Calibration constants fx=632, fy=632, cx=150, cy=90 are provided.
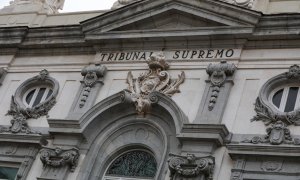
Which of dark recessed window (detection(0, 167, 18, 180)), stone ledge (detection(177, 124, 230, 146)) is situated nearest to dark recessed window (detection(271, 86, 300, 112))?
stone ledge (detection(177, 124, 230, 146))

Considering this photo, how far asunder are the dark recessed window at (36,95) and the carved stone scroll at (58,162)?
2797 millimetres

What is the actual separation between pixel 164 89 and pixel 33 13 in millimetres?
7500

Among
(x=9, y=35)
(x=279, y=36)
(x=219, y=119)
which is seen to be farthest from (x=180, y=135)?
(x=9, y=35)

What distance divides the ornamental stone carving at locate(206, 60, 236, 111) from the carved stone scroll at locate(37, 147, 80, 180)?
4.19 m

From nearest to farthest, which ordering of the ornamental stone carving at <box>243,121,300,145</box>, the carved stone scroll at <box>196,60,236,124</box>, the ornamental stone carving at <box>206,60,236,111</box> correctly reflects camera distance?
the ornamental stone carving at <box>243,121,300,145</box> → the carved stone scroll at <box>196,60,236,124</box> → the ornamental stone carving at <box>206,60,236,111</box>

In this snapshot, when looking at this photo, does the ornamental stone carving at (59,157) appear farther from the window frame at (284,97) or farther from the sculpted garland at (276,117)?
the window frame at (284,97)

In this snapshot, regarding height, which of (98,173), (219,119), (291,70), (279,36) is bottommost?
(98,173)

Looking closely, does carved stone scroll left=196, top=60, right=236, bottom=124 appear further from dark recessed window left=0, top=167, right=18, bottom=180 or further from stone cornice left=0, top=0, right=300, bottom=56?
dark recessed window left=0, top=167, right=18, bottom=180

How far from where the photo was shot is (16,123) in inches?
788

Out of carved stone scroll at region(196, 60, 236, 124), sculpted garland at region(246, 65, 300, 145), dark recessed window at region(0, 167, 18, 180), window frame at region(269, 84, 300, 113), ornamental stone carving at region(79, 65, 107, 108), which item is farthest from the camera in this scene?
ornamental stone carving at region(79, 65, 107, 108)

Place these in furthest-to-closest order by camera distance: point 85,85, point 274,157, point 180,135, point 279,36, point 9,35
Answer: point 9,35, point 85,85, point 279,36, point 180,135, point 274,157

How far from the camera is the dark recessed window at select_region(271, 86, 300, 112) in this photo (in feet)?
55.1

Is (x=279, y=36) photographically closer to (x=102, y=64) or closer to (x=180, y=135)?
(x=180, y=135)

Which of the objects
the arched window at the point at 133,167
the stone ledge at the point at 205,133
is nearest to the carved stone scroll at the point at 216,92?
the stone ledge at the point at 205,133
